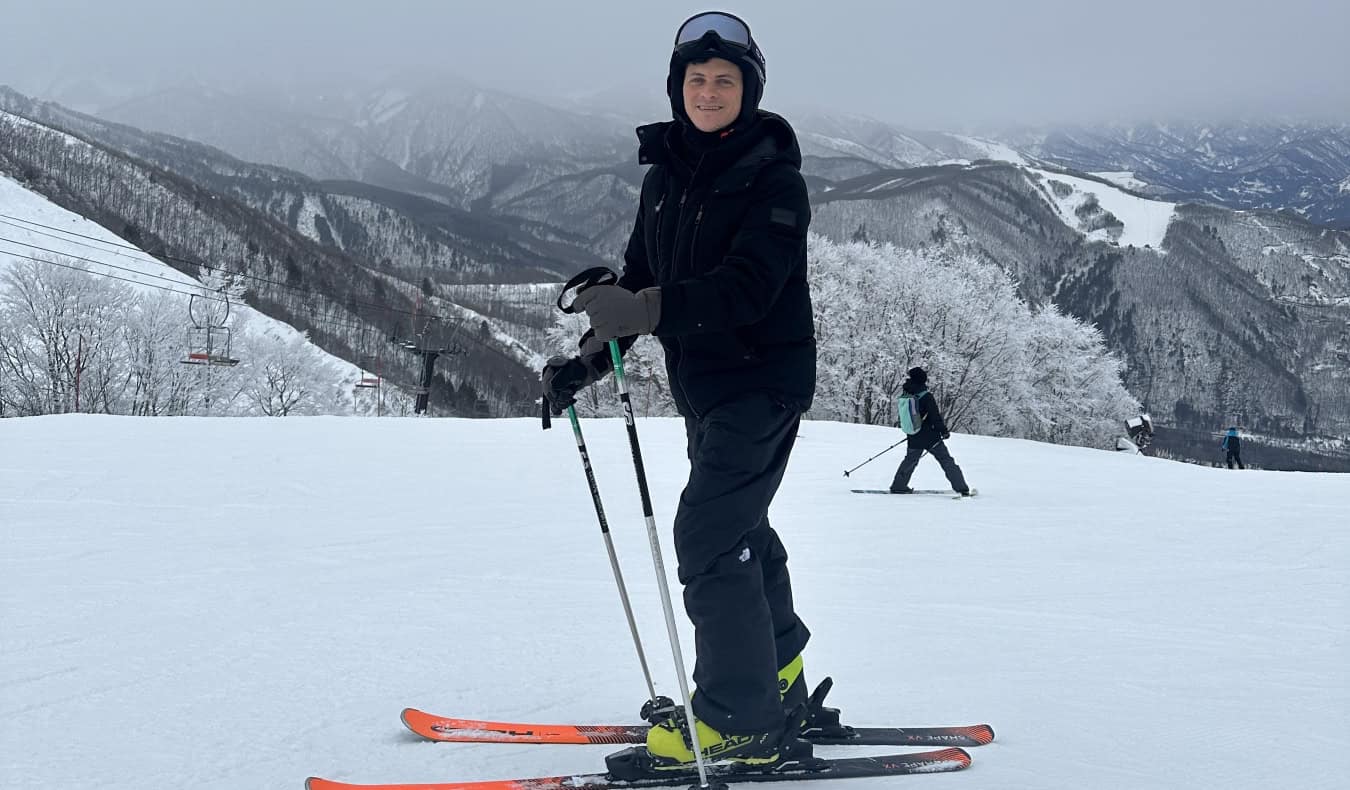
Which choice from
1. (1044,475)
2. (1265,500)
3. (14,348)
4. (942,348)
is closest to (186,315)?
(14,348)

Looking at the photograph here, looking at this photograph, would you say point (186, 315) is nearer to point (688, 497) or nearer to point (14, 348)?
point (14, 348)

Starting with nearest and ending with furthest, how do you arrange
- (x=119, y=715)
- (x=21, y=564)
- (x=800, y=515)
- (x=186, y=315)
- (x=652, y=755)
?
(x=652, y=755) < (x=119, y=715) < (x=21, y=564) < (x=800, y=515) < (x=186, y=315)

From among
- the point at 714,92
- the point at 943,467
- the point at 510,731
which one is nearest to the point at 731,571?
the point at 510,731

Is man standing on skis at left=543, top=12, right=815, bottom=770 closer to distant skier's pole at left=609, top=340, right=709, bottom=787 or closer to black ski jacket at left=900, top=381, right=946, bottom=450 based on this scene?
distant skier's pole at left=609, top=340, right=709, bottom=787

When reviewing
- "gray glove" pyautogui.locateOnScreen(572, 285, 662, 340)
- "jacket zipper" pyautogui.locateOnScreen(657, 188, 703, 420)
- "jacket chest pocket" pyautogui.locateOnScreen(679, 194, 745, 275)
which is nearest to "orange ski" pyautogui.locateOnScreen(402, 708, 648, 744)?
"jacket zipper" pyautogui.locateOnScreen(657, 188, 703, 420)

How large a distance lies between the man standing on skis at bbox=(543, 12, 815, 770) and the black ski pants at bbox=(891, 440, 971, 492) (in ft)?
29.7

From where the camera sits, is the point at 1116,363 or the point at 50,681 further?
the point at 1116,363

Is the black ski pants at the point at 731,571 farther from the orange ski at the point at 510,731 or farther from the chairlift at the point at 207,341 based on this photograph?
the chairlift at the point at 207,341

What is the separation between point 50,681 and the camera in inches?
110

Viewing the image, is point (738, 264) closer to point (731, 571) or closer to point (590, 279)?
point (590, 279)

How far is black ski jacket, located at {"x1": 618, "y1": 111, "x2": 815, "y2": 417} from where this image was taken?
7.16 ft

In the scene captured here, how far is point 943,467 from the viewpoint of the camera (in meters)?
11.1

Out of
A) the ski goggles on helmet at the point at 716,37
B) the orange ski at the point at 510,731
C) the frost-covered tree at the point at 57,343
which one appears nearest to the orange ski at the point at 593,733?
the orange ski at the point at 510,731

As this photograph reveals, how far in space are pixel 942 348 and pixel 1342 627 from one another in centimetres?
4424
